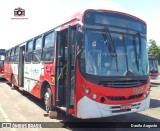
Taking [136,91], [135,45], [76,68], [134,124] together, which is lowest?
[134,124]

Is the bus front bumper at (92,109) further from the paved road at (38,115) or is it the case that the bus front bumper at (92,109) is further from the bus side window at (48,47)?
the bus side window at (48,47)

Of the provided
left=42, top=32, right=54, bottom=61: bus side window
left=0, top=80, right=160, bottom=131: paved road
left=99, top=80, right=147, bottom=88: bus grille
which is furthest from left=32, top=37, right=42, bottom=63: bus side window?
left=99, top=80, right=147, bottom=88: bus grille

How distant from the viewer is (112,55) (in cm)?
743

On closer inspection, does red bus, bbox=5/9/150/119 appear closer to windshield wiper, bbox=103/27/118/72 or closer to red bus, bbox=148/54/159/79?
windshield wiper, bbox=103/27/118/72

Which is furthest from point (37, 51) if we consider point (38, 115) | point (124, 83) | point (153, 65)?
point (153, 65)

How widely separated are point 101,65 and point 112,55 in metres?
0.43

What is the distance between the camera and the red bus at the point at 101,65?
23.4 ft

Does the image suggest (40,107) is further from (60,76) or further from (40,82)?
(60,76)

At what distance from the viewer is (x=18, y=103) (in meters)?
12.4

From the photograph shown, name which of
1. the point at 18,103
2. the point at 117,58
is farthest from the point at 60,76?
the point at 18,103

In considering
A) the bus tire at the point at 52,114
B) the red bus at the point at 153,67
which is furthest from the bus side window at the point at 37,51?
the red bus at the point at 153,67

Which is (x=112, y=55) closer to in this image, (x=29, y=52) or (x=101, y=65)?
(x=101, y=65)

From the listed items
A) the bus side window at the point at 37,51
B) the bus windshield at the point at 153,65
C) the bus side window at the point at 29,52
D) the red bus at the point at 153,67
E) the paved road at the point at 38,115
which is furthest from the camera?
the bus windshield at the point at 153,65

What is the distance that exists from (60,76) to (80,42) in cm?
185
